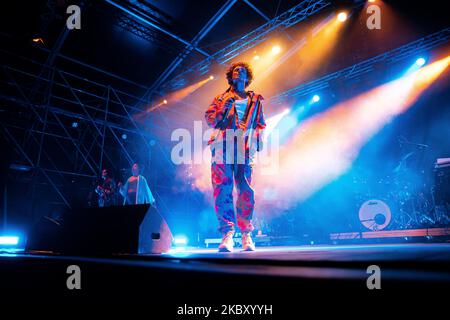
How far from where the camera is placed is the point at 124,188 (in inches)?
224

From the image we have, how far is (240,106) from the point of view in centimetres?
275

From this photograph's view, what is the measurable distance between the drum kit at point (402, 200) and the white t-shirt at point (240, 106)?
196 inches

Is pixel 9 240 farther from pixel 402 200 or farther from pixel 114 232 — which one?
pixel 402 200

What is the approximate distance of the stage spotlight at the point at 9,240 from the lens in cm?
610

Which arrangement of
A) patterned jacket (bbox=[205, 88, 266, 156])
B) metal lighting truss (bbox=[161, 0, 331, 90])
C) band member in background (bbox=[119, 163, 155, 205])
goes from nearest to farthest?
patterned jacket (bbox=[205, 88, 266, 156]) < band member in background (bbox=[119, 163, 155, 205]) < metal lighting truss (bbox=[161, 0, 331, 90])

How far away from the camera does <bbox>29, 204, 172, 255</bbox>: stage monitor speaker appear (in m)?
2.21

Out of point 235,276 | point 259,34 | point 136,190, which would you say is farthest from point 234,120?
point 259,34

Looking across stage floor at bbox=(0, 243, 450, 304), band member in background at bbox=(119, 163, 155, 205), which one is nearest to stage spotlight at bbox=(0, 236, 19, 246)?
band member in background at bbox=(119, 163, 155, 205)

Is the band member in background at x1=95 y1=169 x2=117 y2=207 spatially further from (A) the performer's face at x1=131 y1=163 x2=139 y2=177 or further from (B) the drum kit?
(B) the drum kit

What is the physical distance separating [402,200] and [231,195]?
17.5 feet

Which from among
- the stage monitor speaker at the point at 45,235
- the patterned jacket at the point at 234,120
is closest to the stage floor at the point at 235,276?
the stage monitor speaker at the point at 45,235

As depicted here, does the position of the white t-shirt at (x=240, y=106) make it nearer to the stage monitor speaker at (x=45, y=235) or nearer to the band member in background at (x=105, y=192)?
the stage monitor speaker at (x=45, y=235)

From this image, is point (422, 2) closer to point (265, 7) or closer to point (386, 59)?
point (386, 59)

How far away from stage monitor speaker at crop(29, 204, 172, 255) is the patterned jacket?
927 millimetres
